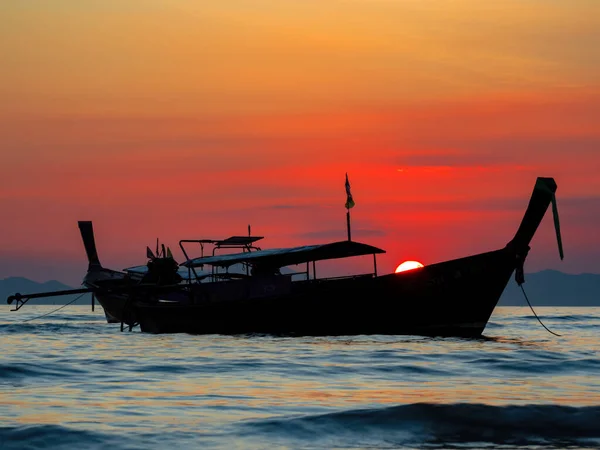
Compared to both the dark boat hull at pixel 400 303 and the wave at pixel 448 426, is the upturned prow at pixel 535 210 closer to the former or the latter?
the dark boat hull at pixel 400 303

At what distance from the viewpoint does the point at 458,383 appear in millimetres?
22812

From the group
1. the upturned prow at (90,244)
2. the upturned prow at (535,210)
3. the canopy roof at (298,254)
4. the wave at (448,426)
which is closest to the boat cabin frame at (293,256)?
the canopy roof at (298,254)

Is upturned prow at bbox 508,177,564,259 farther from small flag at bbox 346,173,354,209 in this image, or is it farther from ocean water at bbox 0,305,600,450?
small flag at bbox 346,173,354,209

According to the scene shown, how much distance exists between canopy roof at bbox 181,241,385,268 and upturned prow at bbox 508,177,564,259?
241 inches

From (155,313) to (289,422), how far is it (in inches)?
1262

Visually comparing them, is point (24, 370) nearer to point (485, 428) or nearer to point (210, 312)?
point (485, 428)

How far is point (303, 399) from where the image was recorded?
64.1ft

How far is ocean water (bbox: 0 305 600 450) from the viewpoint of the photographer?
1521cm

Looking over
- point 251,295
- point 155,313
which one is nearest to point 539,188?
point 251,295

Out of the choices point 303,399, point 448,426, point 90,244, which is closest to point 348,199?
point 303,399

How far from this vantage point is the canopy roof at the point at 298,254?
40.4m

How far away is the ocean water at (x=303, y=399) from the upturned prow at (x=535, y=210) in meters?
6.56

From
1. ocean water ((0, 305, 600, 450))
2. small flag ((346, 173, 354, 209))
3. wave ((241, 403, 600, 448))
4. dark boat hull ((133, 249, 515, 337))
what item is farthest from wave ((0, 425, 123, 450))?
small flag ((346, 173, 354, 209))

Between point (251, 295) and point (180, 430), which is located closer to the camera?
point (180, 430)
